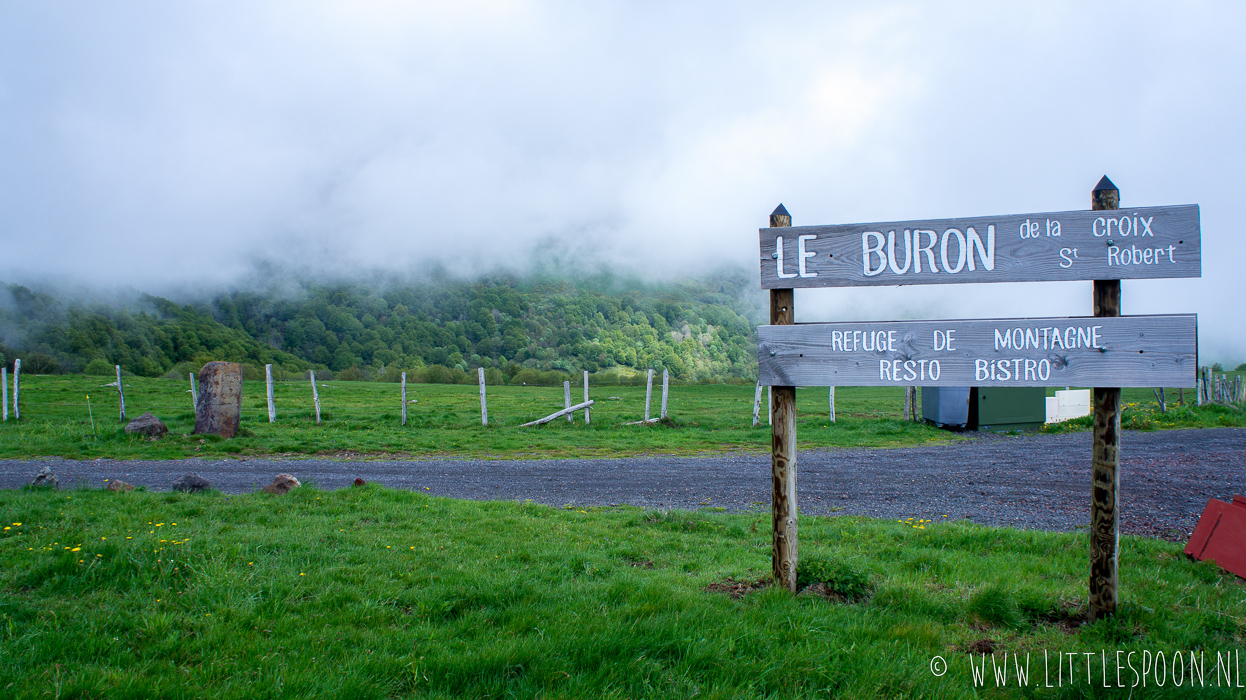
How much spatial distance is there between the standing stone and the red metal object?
62.3 feet

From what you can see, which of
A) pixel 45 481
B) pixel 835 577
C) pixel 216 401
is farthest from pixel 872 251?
pixel 216 401

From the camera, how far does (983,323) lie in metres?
4.28

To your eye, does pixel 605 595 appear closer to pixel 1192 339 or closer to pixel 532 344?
pixel 1192 339

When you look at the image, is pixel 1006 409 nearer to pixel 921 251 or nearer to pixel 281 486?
pixel 921 251

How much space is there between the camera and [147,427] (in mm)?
15695

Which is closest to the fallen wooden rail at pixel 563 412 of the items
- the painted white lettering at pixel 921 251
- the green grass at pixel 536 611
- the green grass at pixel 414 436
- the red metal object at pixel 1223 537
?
the green grass at pixel 414 436

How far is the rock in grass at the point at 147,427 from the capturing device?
15602 mm

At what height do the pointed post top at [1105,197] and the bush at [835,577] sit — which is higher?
the pointed post top at [1105,197]

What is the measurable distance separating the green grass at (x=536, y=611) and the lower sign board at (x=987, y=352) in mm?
1503

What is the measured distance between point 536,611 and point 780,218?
11.0 ft

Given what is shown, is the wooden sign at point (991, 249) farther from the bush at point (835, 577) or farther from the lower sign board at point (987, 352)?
the bush at point (835, 577)

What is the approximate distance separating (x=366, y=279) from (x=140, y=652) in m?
189

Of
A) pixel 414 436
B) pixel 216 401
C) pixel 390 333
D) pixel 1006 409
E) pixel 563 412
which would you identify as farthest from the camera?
pixel 390 333

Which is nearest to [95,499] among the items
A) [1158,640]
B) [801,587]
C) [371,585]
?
[371,585]
